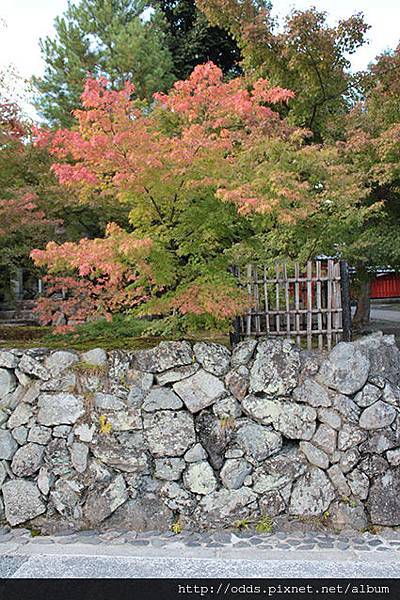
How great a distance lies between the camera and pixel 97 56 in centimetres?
1138

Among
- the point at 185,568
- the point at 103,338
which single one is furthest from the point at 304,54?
the point at 185,568

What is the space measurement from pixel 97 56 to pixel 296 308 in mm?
8626

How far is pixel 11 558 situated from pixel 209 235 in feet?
10.5

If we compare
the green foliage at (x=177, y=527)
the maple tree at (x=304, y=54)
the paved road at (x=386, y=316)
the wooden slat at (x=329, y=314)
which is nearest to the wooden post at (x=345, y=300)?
the wooden slat at (x=329, y=314)

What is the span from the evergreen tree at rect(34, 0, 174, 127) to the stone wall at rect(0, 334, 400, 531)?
303 inches

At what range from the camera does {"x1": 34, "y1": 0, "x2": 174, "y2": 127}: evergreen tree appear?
10906mm

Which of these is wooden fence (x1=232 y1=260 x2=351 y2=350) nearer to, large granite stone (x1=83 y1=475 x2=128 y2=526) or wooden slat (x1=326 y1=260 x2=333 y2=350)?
wooden slat (x1=326 y1=260 x2=333 y2=350)

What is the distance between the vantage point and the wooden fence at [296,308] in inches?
215

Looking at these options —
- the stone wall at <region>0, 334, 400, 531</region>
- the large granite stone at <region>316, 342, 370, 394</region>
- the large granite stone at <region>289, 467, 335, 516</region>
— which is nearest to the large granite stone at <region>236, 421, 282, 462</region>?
the stone wall at <region>0, 334, 400, 531</region>

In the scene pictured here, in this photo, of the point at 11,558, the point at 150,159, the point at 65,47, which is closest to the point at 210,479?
the point at 11,558

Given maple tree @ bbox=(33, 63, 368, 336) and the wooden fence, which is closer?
maple tree @ bbox=(33, 63, 368, 336)

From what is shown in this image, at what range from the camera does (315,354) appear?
4.98 meters

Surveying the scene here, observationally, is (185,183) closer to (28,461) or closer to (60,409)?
(60,409)

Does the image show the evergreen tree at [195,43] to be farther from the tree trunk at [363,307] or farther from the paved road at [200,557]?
the paved road at [200,557]
